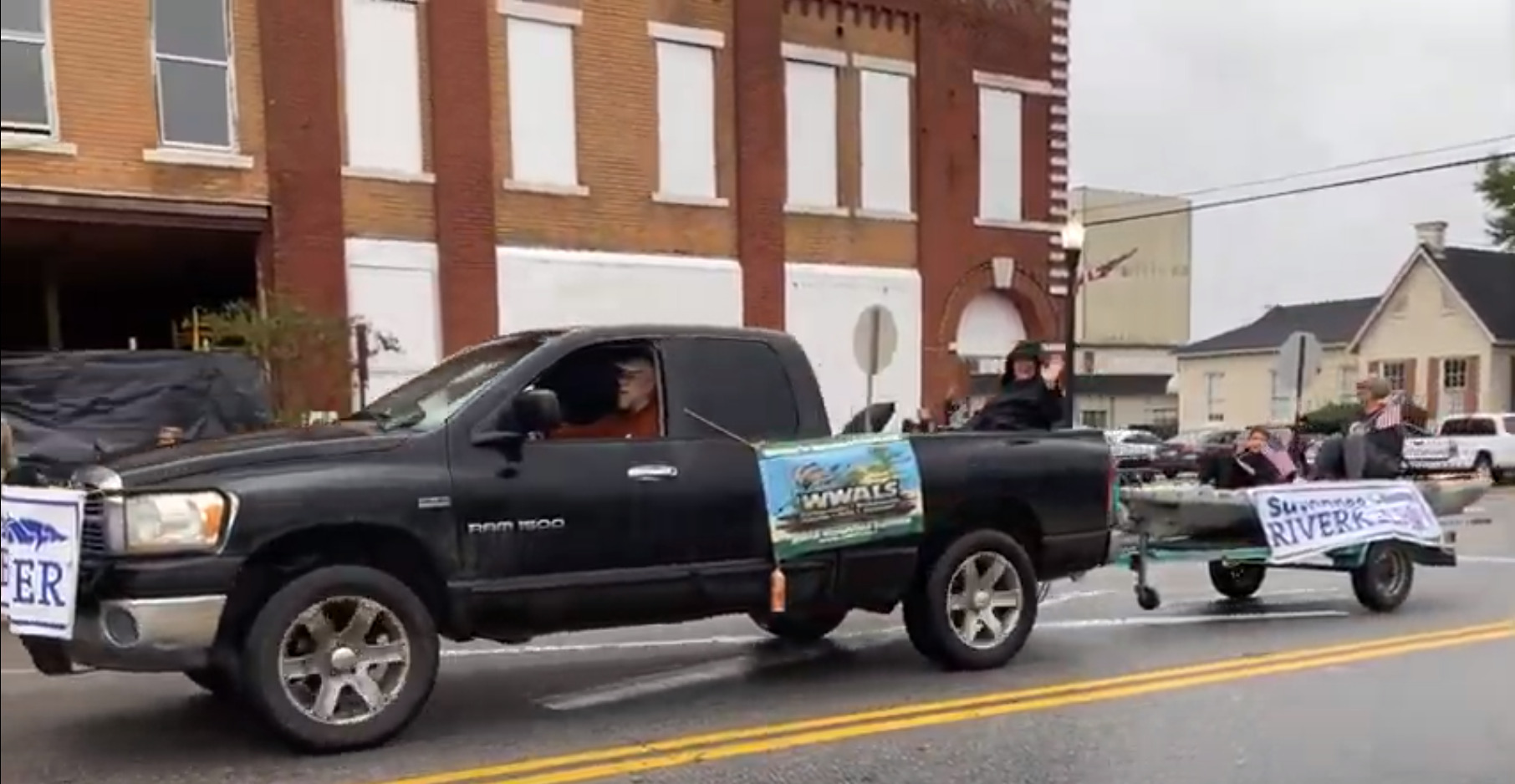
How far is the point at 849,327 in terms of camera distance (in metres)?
6.12

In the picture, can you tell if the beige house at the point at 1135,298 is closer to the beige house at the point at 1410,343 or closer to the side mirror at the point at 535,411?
the beige house at the point at 1410,343

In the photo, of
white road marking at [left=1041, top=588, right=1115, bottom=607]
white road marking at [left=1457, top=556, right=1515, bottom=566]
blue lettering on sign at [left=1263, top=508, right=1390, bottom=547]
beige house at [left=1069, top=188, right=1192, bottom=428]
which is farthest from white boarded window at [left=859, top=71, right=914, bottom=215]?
white road marking at [left=1457, top=556, right=1515, bottom=566]

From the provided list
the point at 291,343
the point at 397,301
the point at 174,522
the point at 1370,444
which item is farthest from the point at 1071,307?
the point at 174,522

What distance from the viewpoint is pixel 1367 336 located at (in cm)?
464

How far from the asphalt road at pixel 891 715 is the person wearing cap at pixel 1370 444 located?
2.89 ft

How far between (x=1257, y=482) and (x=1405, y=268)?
331 cm

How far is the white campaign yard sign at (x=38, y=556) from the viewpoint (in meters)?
1.53

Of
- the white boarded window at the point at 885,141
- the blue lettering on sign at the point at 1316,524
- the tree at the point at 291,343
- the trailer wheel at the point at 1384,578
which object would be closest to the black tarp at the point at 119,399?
the tree at the point at 291,343

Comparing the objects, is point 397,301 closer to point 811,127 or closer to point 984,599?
point 811,127

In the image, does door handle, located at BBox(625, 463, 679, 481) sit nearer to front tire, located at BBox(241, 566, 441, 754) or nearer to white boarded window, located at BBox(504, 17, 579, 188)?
front tire, located at BBox(241, 566, 441, 754)

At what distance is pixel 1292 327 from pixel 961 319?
69.9 inches

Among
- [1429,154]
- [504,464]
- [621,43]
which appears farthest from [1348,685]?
[621,43]

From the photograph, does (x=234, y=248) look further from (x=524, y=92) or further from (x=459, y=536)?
(x=524, y=92)

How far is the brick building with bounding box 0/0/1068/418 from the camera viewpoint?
4.03 meters
